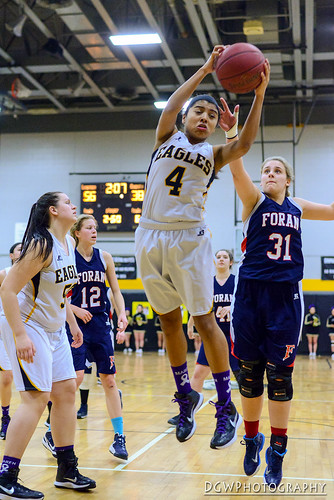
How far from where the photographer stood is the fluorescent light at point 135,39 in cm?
1321

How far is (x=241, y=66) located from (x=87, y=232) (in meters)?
2.90

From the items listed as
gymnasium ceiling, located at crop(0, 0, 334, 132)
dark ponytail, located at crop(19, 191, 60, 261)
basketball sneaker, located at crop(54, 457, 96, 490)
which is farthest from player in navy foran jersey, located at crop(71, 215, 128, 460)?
gymnasium ceiling, located at crop(0, 0, 334, 132)

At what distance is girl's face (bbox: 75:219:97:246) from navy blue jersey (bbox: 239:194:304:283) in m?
2.18

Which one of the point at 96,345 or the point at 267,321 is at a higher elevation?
the point at 267,321

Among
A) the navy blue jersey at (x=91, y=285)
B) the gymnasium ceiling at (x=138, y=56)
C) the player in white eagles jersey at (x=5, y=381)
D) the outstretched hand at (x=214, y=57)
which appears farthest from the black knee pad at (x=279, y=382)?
the gymnasium ceiling at (x=138, y=56)

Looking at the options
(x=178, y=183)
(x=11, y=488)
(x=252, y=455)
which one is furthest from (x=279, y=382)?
(x=11, y=488)

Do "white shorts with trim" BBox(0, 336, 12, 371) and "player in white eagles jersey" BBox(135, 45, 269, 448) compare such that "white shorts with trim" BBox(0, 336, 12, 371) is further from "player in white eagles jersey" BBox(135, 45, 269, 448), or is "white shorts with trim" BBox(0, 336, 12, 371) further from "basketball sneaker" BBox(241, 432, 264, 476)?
"basketball sneaker" BBox(241, 432, 264, 476)

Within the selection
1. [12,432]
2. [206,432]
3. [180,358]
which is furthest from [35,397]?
[206,432]

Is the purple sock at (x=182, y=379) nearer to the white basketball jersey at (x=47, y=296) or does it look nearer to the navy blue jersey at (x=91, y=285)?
the white basketball jersey at (x=47, y=296)

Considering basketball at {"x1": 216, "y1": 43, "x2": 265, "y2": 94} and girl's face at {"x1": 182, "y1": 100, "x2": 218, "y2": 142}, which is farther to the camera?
girl's face at {"x1": 182, "y1": 100, "x2": 218, "y2": 142}

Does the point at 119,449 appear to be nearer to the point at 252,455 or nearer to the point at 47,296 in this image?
the point at 252,455

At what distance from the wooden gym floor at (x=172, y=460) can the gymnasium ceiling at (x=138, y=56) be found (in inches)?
334

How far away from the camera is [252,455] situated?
4348mm

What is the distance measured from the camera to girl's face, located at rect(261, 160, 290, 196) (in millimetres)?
4430
